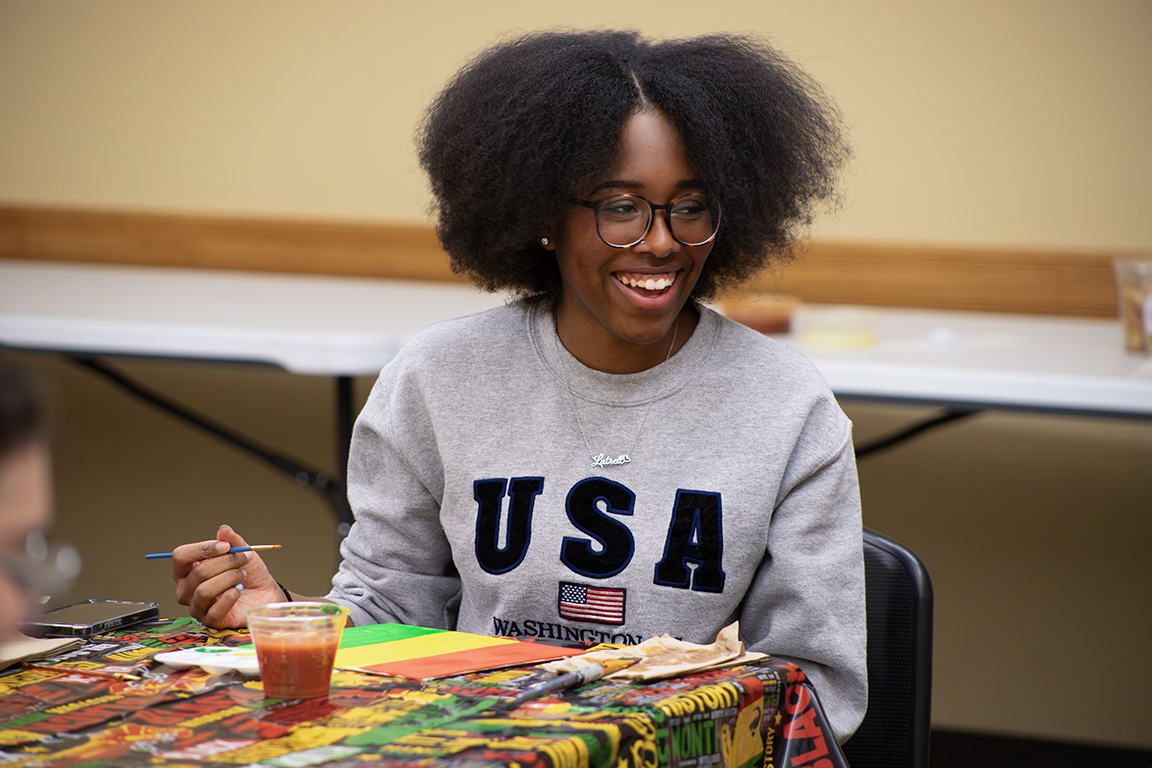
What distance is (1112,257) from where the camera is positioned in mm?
2938

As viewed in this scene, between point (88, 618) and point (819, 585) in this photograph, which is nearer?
point (88, 618)

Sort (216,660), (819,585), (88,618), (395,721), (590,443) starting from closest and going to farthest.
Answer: (395,721), (216,660), (88,618), (819,585), (590,443)

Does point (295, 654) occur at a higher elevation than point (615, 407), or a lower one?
lower

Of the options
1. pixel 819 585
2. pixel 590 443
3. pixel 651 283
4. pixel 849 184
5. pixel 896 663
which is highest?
pixel 849 184

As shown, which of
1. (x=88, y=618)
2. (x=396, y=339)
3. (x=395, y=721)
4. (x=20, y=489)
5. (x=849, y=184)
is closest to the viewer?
(x=20, y=489)

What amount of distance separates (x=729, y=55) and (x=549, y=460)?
0.51 metres

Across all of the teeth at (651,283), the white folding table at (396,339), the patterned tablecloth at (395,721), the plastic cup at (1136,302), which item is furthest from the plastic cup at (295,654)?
the plastic cup at (1136,302)

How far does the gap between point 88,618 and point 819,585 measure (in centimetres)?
70

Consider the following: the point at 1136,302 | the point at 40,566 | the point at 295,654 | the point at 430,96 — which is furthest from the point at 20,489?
the point at 430,96

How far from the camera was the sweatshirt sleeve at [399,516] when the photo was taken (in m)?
1.43

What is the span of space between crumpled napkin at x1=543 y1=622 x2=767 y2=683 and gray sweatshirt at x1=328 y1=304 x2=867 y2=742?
0.24 metres

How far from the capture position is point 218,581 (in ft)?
3.86

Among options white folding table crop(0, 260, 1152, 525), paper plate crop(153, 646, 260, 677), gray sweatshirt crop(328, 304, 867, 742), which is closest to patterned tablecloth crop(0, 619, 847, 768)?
paper plate crop(153, 646, 260, 677)

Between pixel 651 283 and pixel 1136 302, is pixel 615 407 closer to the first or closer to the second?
pixel 651 283
